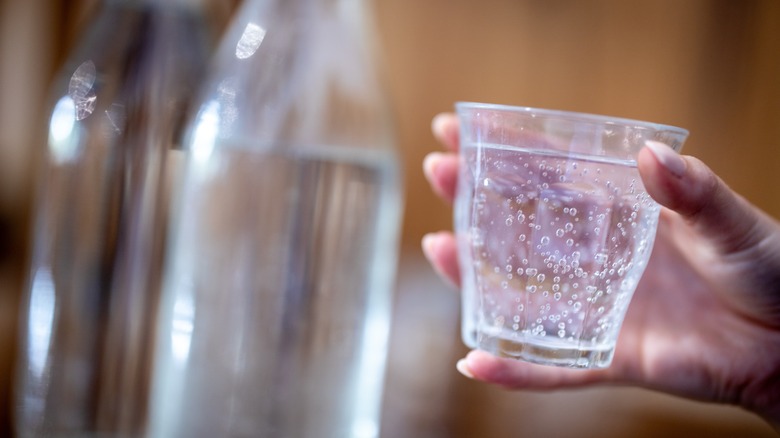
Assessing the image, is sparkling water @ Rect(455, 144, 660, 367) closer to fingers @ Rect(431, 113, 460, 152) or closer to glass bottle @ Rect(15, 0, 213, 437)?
fingers @ Rect(431, 113, 460, 152)

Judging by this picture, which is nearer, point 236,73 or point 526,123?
point 526,123

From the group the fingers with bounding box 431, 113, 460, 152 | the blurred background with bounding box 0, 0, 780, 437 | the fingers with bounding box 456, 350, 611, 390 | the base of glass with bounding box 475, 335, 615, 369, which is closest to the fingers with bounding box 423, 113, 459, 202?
the fingers with bounding box 431, 113, 460, 152

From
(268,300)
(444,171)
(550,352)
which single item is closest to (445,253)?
(444,171)

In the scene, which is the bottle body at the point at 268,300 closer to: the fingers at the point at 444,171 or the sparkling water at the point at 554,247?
the fingers at the point at 444,171

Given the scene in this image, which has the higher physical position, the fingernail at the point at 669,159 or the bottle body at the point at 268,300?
the fingernail at the point at 669,159

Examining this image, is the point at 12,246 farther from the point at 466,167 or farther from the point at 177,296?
the point at 466,167

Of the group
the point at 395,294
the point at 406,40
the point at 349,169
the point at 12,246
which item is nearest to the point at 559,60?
the point at 406,40

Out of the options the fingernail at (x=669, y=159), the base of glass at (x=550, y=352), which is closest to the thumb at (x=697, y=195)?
the fingernail at (x=669, y=159)
